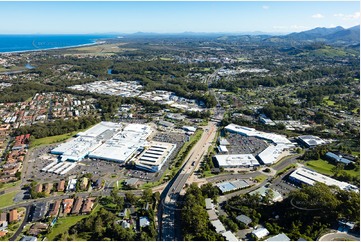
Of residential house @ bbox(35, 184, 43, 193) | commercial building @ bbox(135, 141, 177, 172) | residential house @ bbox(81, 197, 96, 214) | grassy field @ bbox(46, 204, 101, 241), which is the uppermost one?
commercial building @ bbox(135, 141, 177, 172)

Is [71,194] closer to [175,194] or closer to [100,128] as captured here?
[175,194]

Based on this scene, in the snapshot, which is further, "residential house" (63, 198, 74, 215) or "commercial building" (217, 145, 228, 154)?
"commercial building" (217, 145, 228, 154)

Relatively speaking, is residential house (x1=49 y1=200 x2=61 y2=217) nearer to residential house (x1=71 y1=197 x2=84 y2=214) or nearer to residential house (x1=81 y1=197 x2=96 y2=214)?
residential house (x1=71 y1=197 x2=84 y2=214)

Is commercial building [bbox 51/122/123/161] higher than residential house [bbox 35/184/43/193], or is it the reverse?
commercial building [bbox 51/122/123/161]

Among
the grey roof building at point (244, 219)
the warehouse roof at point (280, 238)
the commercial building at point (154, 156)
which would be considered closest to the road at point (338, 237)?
the warehouse roof at point (280, 238)

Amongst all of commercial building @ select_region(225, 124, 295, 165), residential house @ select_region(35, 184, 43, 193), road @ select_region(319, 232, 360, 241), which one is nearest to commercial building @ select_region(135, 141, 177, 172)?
residential house @ select_region(35, 184, 43, 193)

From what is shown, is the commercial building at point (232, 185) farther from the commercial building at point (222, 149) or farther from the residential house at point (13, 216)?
the residential house at point (13, 216)
